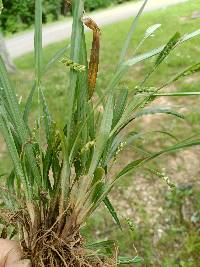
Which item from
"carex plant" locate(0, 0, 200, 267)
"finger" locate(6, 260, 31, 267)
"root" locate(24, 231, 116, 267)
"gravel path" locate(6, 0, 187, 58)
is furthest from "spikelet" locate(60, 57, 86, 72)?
"gravel path" locate(6, 0, 187, 58)

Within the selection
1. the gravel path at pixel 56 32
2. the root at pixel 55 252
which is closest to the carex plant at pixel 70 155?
the root at pixel 55 252

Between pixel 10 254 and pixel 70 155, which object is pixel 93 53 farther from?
pixel 10 254

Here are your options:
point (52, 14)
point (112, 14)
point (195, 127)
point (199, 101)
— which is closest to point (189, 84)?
point (199, 101)

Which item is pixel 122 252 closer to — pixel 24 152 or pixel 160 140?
pixel 160 140

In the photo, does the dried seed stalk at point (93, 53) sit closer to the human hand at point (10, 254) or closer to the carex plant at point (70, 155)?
the carex plant at point (70, 155)

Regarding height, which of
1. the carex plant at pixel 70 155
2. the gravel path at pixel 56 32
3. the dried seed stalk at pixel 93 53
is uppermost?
the gravel path at pixel 56 32

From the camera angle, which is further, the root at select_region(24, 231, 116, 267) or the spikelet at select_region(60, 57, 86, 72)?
the root at select_region(24, 231, 116, 267)

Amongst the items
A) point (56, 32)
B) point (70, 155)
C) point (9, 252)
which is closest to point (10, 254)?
point (9, 252)

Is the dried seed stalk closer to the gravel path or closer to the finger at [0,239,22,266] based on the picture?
the finger at [0,239,22,266]
